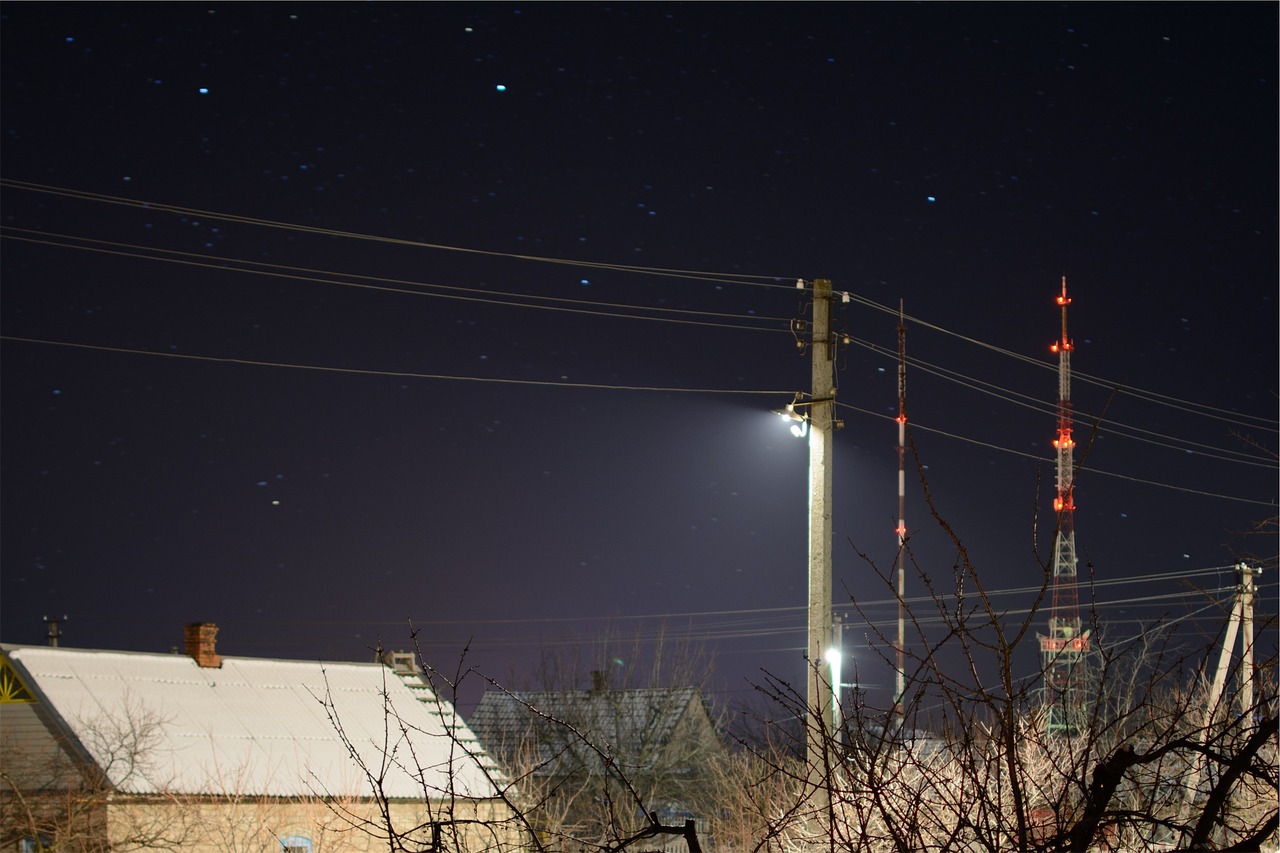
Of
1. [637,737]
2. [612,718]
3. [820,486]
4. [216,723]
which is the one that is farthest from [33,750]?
[612,718]

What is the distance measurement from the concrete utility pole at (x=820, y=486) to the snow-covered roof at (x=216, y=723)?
Result: 36.2ft

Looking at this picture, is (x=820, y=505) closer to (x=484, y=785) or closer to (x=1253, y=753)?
(x=1253, y=753)

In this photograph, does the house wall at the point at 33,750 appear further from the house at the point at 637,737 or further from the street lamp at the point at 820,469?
the street lamp at the point at 820,469

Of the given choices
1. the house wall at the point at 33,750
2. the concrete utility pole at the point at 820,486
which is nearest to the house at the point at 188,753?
the house wall at the point at 33,750

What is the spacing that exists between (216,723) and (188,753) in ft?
5.18

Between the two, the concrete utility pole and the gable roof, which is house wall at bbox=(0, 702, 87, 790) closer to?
the concrete utility pole

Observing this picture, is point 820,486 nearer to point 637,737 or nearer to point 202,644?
point 202,644

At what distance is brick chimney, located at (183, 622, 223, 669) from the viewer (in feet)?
109

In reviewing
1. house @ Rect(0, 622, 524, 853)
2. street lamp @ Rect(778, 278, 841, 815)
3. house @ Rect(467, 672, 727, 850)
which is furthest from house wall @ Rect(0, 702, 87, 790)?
street lamp @ Rect(778, 278, 841, 815)

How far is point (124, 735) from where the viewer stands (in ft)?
89.9

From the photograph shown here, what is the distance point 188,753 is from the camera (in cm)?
2903

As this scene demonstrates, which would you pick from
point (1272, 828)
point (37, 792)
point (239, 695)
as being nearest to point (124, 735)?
point (37, 792)

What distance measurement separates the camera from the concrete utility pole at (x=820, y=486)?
16906mm

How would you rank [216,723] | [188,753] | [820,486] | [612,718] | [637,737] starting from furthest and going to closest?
[612,718], [637,737], [216,723], [188,753], [820,486]
